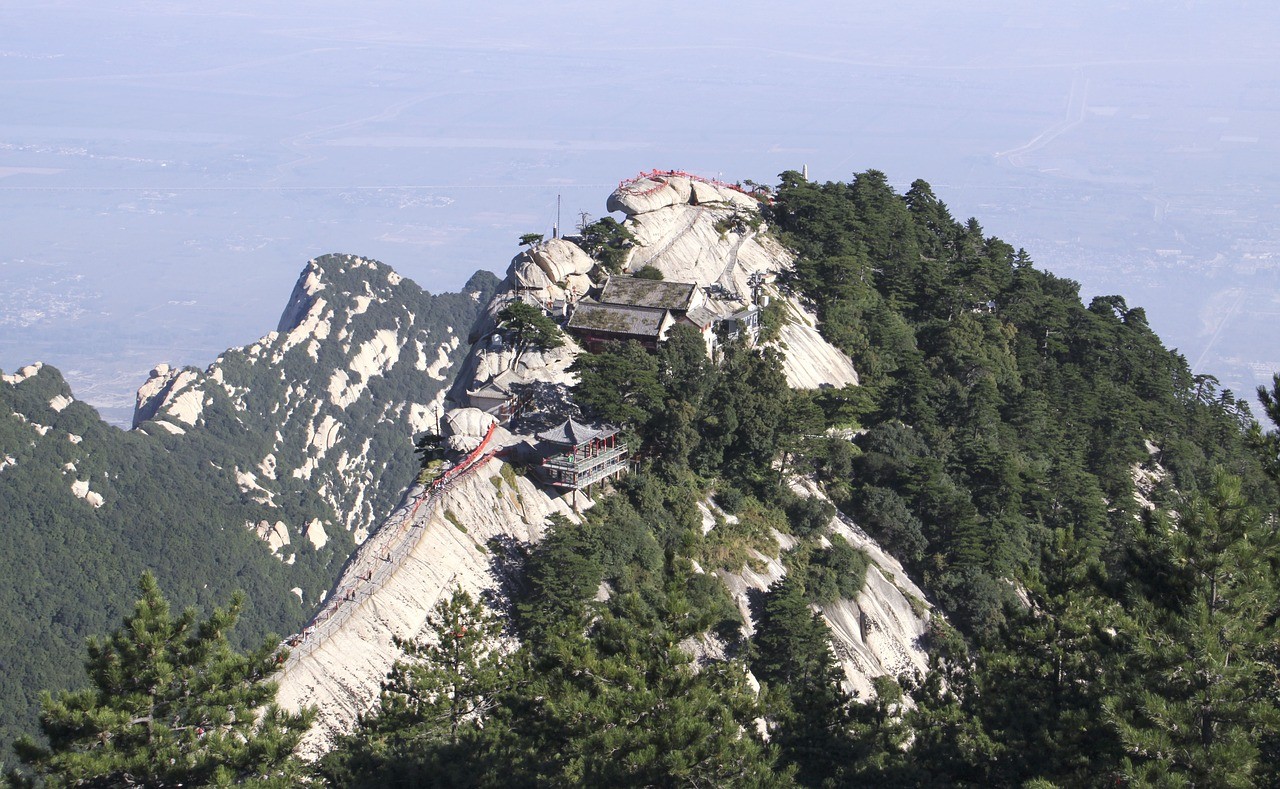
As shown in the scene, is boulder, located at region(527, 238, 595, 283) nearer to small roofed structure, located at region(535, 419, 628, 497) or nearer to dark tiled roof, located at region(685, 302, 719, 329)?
dark tiled roof, located at region(685, 302, 719, 329)

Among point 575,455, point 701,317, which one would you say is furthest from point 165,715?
point 701,317

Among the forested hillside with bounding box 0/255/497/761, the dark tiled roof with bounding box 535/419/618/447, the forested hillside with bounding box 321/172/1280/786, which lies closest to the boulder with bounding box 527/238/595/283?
the forested hillside with bounding box 321/172/1280/786

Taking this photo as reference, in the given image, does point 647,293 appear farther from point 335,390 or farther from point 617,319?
point 335,390

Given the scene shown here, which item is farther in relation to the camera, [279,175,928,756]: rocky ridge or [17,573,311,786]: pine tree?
[279,175,928,756]: rocky ridge

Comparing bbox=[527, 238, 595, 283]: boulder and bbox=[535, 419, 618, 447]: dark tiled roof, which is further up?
bbox=[527, 238, 595, 283]: boulder

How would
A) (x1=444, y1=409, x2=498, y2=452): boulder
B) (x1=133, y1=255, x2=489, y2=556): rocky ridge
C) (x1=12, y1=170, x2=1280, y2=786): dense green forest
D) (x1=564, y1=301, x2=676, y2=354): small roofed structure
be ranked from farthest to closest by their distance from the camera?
1. (x1=133, y1=255, x2=489, y2=556): rocky ridge
2. (x1=564, y1=301, x2=676, y2=354): small roofed structure
3. (x1=444, y1=409, x2=498, y2=452): boulder
4. (x1=12, y1=170, x2=1280, y2=786): dense green forest

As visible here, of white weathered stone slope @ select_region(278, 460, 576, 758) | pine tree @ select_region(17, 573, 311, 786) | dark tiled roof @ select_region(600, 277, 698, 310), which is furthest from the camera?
dark tiled roof @ select_region(600, 277, 698, 310)
